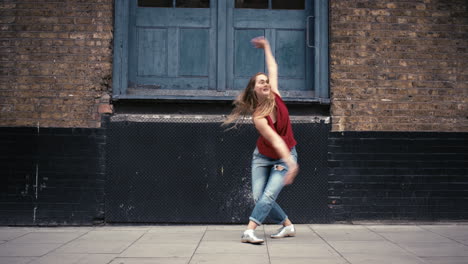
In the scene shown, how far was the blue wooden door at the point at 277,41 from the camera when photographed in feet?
19.8

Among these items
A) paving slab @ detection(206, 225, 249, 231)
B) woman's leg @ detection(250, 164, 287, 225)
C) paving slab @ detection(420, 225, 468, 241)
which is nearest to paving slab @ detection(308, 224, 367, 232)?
paving slab @ detection(206, 225, 249, 231)

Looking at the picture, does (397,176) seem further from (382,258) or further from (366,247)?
(382,258)

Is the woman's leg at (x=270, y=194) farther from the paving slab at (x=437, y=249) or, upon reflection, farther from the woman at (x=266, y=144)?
the paving slab at (x=437, y=249)

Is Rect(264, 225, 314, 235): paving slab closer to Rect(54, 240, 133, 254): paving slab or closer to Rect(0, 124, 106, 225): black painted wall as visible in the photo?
Rect(54, 240, 133, 254): paving slab

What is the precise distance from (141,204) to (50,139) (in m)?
1.49

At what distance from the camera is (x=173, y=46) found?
6.05 metres

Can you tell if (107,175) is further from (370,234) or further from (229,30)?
(370,234)

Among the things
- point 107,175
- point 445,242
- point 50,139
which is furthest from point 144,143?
point 445,242

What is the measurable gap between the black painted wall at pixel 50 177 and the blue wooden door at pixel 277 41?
2.22 meters

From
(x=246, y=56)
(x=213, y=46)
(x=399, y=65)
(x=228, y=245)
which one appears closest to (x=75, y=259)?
(x=228, y=245)

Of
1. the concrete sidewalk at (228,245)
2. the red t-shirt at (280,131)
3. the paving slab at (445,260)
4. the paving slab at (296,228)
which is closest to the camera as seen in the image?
the paving slab at (445,260)

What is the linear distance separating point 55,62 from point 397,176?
4.86 meters

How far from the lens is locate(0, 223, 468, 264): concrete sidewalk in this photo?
3.69 meters

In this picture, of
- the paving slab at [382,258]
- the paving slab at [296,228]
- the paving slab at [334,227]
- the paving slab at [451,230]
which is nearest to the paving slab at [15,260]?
the paving slab at [296,228]
